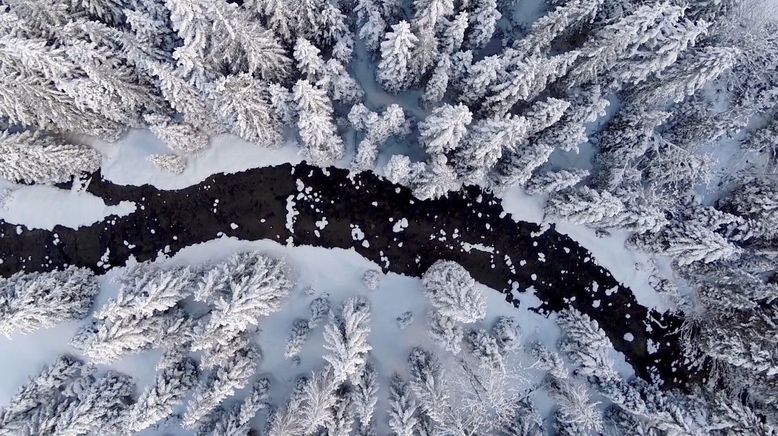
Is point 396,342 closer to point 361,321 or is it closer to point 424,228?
point 361,321

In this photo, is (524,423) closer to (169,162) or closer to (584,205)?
(584,205)

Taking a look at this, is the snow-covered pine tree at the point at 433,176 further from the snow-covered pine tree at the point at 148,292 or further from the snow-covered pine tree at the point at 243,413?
the snow-covered pine tree at the point at 243,413

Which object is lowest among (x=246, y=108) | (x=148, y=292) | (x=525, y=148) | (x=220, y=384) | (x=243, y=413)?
(x=243, y=413)

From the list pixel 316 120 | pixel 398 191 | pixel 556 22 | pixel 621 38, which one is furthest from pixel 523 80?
pixel 398 191

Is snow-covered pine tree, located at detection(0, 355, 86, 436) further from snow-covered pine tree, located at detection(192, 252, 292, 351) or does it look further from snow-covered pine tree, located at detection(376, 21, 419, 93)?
snow-covered pine tree, located at detection(376, 21, 419, 93)

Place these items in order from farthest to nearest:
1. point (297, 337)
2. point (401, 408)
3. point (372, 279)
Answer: point (372, 279) < point (297, 337) < point (401, 408)

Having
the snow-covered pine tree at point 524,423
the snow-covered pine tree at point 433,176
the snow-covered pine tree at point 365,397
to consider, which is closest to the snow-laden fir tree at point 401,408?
the snow-covered pine tree at point 365,397

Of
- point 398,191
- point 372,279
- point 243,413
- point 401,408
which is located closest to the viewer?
point 401,408
